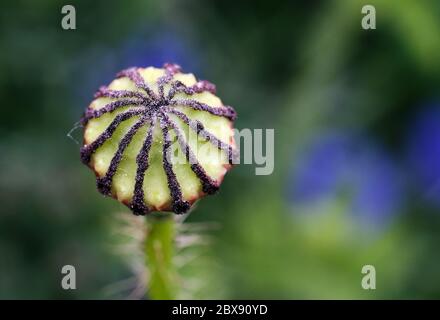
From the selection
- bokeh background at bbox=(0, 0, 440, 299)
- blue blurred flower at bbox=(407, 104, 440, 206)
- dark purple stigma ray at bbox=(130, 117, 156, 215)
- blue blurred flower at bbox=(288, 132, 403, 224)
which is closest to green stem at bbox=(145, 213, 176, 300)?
dark purple stigma ray at bbox=(130, 117, 156, 215)

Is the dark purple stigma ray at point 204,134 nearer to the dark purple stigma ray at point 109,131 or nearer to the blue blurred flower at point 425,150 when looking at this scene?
the dark purple stigma ray at point 109,131

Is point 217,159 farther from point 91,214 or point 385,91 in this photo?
point 385,91

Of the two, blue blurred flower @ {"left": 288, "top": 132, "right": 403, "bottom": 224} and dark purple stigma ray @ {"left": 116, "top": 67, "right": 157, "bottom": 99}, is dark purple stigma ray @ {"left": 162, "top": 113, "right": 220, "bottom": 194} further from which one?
blue blurred flower @ {"left": 288, "top": 132, "right": 403, "bottom": 224}

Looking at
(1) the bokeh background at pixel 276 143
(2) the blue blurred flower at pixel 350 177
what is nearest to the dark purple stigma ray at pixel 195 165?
(1) the bokeh background at pixel 276 143

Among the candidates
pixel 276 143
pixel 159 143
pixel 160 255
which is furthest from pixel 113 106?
pixel 276 143

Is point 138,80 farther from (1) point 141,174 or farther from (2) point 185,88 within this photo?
(1) point 141,174

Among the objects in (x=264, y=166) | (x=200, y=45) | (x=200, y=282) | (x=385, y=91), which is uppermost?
(x=200, y=45)

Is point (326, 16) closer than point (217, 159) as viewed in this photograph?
No

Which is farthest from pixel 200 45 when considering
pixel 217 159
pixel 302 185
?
pixel 217 159
